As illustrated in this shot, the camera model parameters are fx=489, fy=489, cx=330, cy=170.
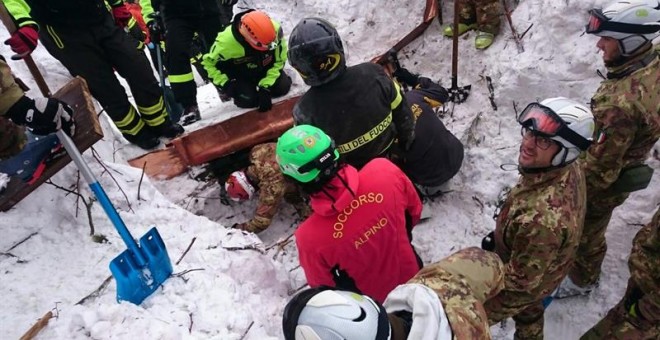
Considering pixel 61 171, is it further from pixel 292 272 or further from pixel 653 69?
pixel 653 69

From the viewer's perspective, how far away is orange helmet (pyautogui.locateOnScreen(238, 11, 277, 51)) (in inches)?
199

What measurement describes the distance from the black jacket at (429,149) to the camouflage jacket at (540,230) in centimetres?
152

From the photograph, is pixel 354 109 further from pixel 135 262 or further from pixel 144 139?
pixel 144 139

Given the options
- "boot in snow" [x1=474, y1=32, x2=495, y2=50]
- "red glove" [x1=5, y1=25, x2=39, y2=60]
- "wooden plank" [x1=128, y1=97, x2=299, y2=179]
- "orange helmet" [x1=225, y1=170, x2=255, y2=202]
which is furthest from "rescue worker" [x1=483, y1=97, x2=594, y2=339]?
"red glove" [x1=5, y1=25, x2=39, y2=60]

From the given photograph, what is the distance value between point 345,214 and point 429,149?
6.34 feet

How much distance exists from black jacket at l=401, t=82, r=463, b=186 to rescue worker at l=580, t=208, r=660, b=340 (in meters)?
1.69

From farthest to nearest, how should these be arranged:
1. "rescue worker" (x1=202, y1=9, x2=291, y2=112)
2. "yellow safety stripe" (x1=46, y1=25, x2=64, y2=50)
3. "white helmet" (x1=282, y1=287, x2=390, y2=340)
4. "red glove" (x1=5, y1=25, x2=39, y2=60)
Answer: "rescue worker" (x1=202, y1=9, x2=291, y2=112) → "yellow safety stripe" (x1=46, y1=25, x2=64, y2=50) → "red glove" (x1=5, y1=25, x2=39, y2=60) → "white helmet" (x1=282, y1=287, x2=390, y2=340)

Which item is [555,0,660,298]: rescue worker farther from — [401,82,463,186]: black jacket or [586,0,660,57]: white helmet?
[401,82,463,186]: black jacket

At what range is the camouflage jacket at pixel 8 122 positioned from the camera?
3.06 meters

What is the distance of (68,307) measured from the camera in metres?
2.76

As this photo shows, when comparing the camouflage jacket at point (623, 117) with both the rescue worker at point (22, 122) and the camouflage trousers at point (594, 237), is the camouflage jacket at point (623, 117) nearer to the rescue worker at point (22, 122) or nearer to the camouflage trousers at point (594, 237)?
the camouflage trousers at point (594, 237)

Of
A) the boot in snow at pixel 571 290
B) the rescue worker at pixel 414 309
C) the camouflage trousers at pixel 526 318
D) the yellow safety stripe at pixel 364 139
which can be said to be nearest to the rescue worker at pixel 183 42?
the yellow safety stripe at pixel 364 139

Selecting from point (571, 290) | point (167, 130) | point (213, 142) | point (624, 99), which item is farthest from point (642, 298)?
point (167, 130)

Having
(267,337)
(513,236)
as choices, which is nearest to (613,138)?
(513,236)
